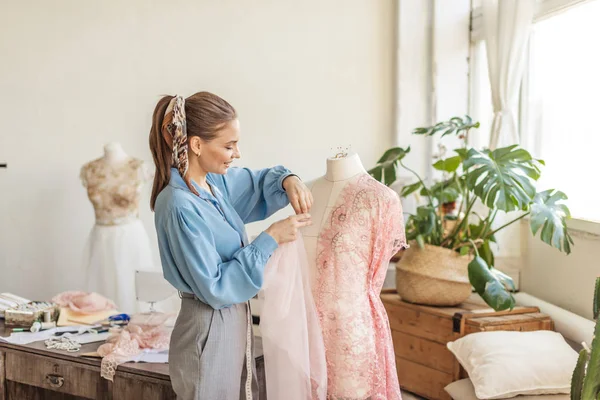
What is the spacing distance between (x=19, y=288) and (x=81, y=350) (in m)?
2.13

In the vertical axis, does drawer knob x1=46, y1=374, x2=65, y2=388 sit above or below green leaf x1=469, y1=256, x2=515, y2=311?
below

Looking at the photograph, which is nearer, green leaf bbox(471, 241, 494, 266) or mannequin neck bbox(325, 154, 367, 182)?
mannequin neck bbox(325, 154, 367, 182)

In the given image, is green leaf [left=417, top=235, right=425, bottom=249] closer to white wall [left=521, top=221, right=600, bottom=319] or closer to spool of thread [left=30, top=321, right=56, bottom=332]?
white wall [left=521, top=221, right=600, bottom=319]

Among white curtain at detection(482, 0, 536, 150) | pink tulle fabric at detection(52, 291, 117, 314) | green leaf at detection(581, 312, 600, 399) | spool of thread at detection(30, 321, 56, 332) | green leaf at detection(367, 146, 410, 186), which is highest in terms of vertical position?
white curtain at detection(482, 0, 536, 150)

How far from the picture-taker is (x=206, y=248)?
6.17ft

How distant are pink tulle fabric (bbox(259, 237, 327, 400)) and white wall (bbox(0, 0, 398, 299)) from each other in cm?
241

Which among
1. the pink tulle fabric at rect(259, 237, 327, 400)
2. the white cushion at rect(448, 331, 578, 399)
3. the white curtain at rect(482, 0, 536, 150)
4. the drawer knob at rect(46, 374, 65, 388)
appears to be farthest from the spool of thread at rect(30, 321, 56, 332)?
the white curtain at rect(482, 0, 536, 150)

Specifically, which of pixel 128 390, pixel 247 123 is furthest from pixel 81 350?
pixel 247 123

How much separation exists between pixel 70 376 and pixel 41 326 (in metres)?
0.41

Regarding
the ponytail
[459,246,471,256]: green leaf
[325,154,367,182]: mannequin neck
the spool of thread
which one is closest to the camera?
the ponytail

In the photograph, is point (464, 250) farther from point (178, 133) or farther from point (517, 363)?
point (178, 133)

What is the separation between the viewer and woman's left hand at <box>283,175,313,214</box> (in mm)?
2055

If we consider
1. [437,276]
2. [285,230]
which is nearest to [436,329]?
[437,276]

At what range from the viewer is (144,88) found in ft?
14.5
